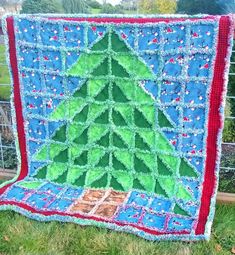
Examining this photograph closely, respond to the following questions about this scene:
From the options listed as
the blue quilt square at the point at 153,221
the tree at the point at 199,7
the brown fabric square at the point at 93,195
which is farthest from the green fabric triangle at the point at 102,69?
the tree at the point at 199,7

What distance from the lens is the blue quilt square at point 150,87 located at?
2.59 m

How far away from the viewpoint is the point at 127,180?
2820 mm

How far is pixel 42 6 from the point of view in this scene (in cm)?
445

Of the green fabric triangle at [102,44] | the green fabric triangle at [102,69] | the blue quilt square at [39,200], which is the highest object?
the green fabric triangle at [102,44]

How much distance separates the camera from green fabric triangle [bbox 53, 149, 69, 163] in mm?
2900

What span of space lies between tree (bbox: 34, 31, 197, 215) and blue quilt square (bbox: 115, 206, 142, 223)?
7.7 inches

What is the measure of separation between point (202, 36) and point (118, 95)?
0.60m

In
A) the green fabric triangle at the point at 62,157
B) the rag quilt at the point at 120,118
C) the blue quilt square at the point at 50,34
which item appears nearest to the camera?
the rag quilt at the point at 120,118

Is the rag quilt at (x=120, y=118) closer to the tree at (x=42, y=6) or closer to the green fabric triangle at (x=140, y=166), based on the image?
the green fabric triangle at (x=140, y=166)

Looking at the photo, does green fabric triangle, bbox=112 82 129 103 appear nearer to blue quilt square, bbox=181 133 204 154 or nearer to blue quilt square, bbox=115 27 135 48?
blue quilt square, bbox=115 27 135 48

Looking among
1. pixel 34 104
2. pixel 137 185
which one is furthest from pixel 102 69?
pixel 137 185

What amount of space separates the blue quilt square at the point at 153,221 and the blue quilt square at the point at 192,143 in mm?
409

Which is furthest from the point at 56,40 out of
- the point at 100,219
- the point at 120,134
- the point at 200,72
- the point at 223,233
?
the point at 223,233

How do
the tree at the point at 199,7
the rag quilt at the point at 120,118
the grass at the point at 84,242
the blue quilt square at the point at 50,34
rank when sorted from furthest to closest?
the tree at the point at 199,7 → the blue quilt square at the point at 50,34 → the rag quilt at the point at 120,118 → the grass at the point at 84,242
